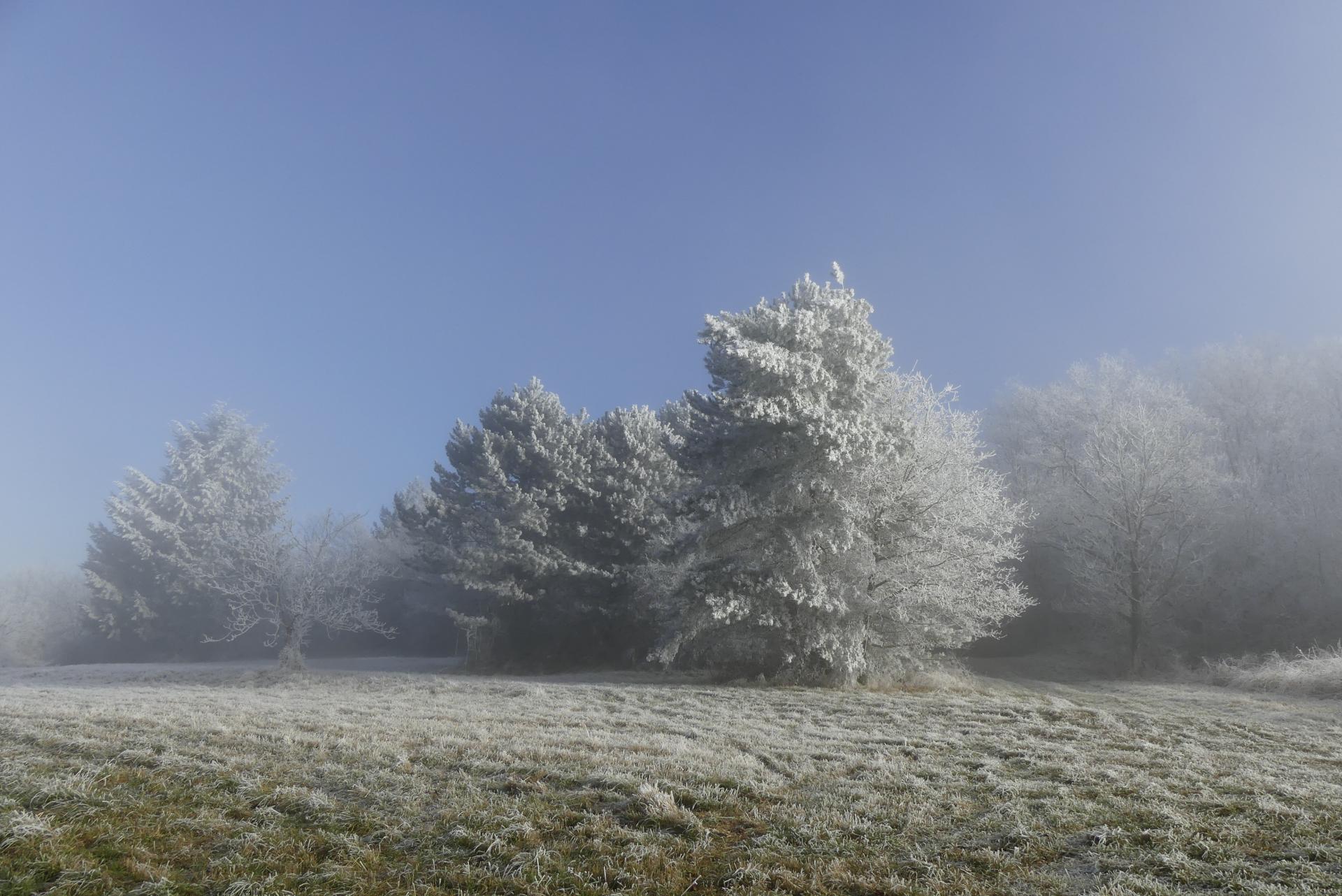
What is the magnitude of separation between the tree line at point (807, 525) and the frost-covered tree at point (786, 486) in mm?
85

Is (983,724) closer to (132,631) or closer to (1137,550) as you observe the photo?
(1137,550)

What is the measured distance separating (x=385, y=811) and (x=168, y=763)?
11.7 ft

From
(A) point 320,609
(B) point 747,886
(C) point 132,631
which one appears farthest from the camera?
(C) point 132,631

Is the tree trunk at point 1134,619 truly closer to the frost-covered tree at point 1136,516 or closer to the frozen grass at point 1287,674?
the frost-covered tree at point 1136,516

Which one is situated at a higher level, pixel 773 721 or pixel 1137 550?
pixel 1137 550

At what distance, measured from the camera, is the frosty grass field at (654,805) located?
543 cm

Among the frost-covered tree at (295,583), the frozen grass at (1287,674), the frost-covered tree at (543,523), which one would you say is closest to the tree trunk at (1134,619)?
the frozen grass at (1287,674)

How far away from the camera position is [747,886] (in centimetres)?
519

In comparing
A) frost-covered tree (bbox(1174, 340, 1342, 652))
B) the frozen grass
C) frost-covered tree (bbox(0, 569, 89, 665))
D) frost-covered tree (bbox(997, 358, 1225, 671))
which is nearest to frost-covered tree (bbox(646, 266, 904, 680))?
the frozen grass

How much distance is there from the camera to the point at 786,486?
66.2 ft

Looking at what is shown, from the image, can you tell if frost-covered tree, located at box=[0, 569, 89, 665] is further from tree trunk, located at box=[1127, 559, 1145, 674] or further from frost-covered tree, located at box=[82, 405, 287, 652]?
tree trunk, located at box=[1127, 559, 1145, 674]

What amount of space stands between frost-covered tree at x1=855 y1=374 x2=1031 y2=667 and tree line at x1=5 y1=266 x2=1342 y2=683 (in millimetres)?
77

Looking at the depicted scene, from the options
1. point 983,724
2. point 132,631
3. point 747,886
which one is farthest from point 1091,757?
point 132,631

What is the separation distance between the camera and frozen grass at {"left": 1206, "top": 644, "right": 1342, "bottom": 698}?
20.2m
